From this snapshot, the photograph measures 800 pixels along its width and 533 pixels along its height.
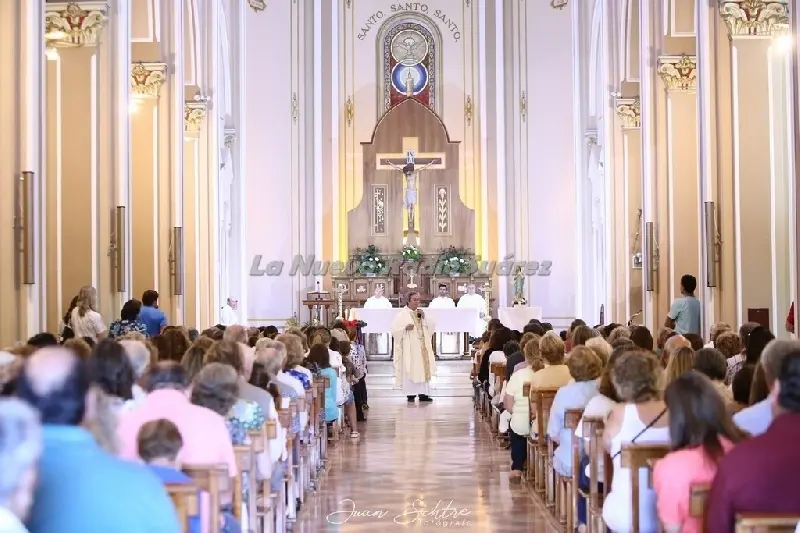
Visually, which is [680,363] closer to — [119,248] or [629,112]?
[119,248]

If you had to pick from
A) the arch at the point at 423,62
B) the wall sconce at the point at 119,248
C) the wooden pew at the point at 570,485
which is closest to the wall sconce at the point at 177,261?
the wall sconce at the point at 119,248

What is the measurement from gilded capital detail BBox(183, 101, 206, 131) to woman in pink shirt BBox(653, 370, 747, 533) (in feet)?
47.2

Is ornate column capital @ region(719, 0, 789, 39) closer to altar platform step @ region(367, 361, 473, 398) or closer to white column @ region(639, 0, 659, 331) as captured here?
white column @ region(639, 0, 659, 331)

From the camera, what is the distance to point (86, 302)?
9.62 meters

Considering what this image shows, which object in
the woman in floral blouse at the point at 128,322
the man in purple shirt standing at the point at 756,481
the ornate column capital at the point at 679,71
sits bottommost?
the man in purple shirt standing at the point at 756,481

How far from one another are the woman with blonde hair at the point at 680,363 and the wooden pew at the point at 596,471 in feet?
1.48

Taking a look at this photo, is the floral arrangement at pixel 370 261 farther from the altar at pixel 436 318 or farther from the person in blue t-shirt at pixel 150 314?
the person in blue t-shirt at pixel 150 314

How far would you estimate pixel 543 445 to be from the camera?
27.7 ft

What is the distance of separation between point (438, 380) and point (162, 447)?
13385 mm

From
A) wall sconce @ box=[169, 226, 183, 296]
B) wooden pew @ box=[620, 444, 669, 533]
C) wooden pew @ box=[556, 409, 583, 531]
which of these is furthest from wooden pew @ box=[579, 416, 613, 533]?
wall sconce @ box=[169, 226, 183, 296]

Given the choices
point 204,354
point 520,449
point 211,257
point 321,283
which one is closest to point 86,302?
point 204,354

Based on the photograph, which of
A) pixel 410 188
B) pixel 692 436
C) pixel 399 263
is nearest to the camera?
pixel 692 436

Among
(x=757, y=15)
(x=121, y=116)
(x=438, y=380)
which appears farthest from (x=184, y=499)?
(x=438, y=380)

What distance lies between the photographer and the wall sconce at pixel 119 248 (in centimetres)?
1175
